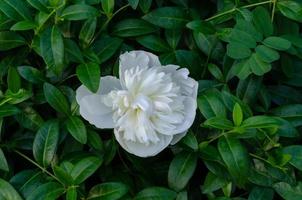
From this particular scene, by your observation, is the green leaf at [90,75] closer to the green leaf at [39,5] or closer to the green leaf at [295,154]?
the green leaf at [39,5]

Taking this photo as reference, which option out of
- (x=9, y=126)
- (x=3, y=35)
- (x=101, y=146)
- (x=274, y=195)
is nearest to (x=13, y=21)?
(x=3, y=35)

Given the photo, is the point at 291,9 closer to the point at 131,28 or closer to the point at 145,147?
the point at 131,28

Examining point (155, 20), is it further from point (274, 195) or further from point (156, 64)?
point (274, 195)

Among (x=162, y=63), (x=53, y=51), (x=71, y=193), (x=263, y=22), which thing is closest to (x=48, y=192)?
(x=71, y=193)

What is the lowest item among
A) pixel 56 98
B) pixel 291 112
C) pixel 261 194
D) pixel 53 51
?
pixel 261 194

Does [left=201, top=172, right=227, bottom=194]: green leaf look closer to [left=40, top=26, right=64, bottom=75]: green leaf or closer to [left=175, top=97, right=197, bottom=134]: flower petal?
[left=175, top=97, right=197, bottom=134]: flower petal

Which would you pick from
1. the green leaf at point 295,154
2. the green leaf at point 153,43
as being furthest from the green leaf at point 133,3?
the green leaf at point 295,154
